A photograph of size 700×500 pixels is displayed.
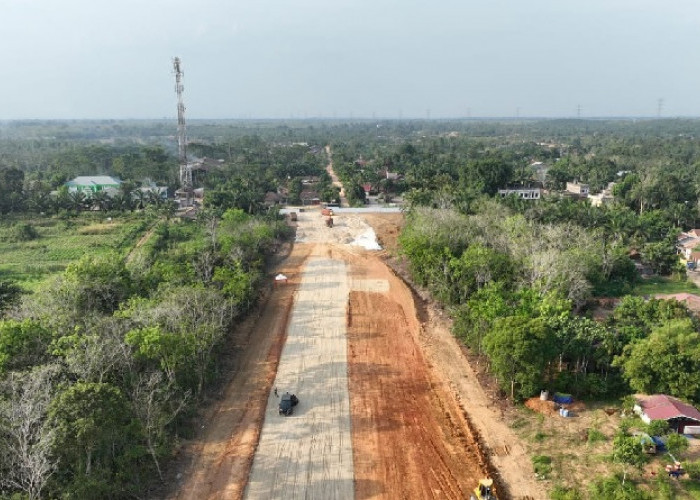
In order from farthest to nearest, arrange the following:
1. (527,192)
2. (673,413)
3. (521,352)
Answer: (527,192) → (521,352) → (673,413)

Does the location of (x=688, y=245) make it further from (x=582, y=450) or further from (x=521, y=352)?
(x=582, y=450)

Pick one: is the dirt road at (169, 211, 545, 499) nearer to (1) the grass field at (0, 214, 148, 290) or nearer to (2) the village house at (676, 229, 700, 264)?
(1) the grass field at (0, 214, 148, 290)

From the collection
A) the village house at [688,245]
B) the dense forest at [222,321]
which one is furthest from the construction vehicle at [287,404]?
the village house at [688,245]

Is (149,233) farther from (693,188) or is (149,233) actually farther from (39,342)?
(693,188)

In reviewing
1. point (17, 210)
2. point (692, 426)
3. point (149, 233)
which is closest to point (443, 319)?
point (692, 426)

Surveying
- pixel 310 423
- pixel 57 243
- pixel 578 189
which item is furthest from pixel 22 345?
pixel 578 189

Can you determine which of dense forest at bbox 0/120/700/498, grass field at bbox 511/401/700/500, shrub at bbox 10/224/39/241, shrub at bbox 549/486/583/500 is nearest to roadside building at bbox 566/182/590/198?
dense forest at bbox 0/120/700/498

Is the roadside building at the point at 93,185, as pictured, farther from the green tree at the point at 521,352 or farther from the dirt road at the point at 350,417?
the green tree at the point at 521,352
